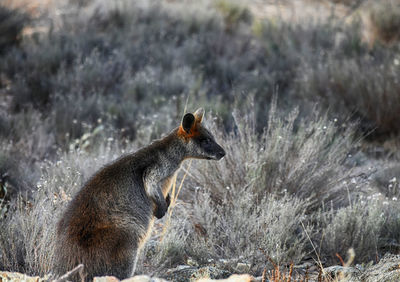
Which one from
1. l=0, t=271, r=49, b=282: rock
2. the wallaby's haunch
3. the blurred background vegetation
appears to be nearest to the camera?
l=0, t=271, r=49, b=282: rock

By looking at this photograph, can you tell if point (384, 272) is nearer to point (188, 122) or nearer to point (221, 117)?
point (188, 122)

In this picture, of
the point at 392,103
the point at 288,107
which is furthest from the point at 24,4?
the point at 392,103

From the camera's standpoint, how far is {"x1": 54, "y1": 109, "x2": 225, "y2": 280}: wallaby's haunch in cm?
389

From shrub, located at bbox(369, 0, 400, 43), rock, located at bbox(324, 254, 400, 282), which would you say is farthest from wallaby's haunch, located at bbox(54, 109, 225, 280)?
shrub, located at bbox(369, 0, 400, 43)

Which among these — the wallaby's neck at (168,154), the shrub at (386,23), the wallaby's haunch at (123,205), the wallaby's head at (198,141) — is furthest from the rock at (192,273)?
the shrub at (386,23)

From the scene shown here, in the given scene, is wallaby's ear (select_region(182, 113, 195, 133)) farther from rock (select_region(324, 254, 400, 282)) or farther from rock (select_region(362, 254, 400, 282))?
rock (select_region(362, 254, 400, 282))

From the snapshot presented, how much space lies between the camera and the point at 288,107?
10070 mm

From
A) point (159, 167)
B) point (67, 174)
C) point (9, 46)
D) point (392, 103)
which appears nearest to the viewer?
point (159, 167)

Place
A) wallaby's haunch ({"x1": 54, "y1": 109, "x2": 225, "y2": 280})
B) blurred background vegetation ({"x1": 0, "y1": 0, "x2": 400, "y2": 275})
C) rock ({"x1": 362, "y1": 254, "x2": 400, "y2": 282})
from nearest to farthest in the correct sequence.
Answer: wallaby's haunch ({"x1": 54, "y1": 109, "x2": 225, "y2": 280})
rock ({"x1": 362, "y1": 254, "x2": 400, "y2": 282})
blurred background vegetation ({"x1": 0, "y1": 0, "x2": 400, "y2": 275})

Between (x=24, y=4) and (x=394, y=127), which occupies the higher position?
(x=24, y=4)

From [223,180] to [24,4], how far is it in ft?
31.4

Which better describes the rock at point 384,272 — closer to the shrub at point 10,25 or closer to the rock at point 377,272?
the rock at point 377,272

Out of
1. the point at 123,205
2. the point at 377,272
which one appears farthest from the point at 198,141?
the point at 377,272

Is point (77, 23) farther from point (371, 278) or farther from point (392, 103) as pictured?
point (371, 278)
